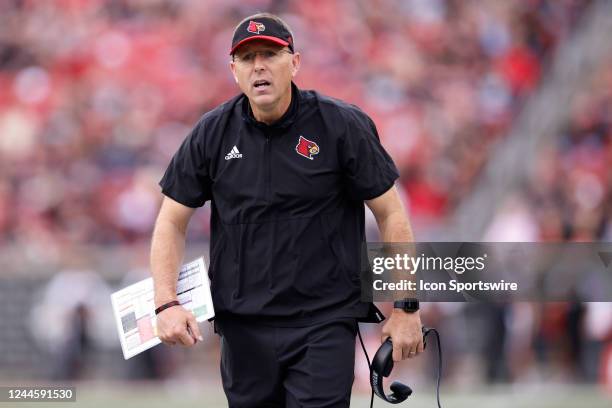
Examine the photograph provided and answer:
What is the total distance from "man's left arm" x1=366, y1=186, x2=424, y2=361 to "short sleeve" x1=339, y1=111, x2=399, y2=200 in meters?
0.05

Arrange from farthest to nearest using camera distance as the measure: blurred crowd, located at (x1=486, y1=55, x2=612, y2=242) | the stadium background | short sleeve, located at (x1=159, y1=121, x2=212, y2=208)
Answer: blurred crowd, located at (x1=486, y1=55, x2=612, y2=242) → the stadium background → short sleeve, located at (x1=159, y1=121, x2=212, y2=208)

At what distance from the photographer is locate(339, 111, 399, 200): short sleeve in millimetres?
5074

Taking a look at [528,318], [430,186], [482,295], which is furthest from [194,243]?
[482,295]

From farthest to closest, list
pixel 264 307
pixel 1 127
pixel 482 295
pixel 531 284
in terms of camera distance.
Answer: pixel 1 127 → pixel 531 284 → pixel 482 295 → pixel 264 307

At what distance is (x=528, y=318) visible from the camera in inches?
504

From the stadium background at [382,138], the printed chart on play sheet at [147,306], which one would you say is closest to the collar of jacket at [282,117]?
the printed chart on play sheet at [147,306]

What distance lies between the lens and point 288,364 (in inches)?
201

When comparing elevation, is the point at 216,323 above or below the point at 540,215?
below

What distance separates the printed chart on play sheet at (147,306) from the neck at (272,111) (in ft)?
2.06

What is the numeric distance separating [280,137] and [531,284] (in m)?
7.45

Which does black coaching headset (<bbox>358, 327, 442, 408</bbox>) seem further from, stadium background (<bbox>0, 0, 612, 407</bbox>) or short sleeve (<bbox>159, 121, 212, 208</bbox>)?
stadium background (<bbox>0, 0, 612, 407</bbox>)

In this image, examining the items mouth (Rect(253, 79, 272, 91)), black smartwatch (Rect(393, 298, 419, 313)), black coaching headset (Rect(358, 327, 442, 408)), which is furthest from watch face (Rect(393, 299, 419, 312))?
mouth (Rect(253, 79, 272, 91))

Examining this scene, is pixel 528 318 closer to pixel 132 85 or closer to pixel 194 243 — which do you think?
pixel 194 243

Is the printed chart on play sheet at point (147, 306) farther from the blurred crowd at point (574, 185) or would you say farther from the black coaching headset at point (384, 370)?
the blurred crowd at point (574, 185)
